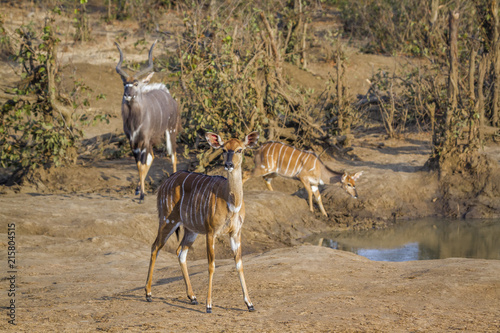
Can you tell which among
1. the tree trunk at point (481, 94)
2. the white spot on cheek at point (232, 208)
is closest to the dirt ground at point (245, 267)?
the tree trunk at point (481, 94)

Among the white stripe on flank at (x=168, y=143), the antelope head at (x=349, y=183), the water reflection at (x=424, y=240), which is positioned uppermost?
the white stripe on flank at (x=168, y=143)

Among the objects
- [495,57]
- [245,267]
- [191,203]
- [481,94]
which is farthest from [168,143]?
[495,57]

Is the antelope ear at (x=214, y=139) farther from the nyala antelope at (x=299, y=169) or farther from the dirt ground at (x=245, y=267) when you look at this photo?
the nyala antelope at (x=299, y=169)

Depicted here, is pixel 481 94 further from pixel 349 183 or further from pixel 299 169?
pixel 299 169

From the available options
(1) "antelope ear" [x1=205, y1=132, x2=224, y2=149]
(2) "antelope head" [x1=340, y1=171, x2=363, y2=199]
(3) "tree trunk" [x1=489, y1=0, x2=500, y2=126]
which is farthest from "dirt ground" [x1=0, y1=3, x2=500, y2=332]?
(3) "tree trunk" [x1=489, y1=0, x2=500, y2=126]

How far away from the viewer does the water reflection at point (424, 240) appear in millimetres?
7684

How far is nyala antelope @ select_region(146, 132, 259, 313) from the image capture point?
435 centimetres

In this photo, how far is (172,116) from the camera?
30.8 ft

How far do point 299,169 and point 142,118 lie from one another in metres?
2.47

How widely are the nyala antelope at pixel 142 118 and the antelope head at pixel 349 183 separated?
8.25 feet

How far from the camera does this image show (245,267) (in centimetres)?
548

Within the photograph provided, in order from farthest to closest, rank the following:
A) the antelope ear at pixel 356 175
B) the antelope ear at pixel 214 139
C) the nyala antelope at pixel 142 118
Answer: the antelope ear at pixel 356 175 < the nyala antelope at pixel 142 118 < the antelope ear at pixel 214 139

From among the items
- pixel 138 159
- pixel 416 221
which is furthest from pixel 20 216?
pixel 416 221

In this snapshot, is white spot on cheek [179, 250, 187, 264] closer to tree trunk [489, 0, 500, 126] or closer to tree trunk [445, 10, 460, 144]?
tree trunk [445, 10, 460, 144]
